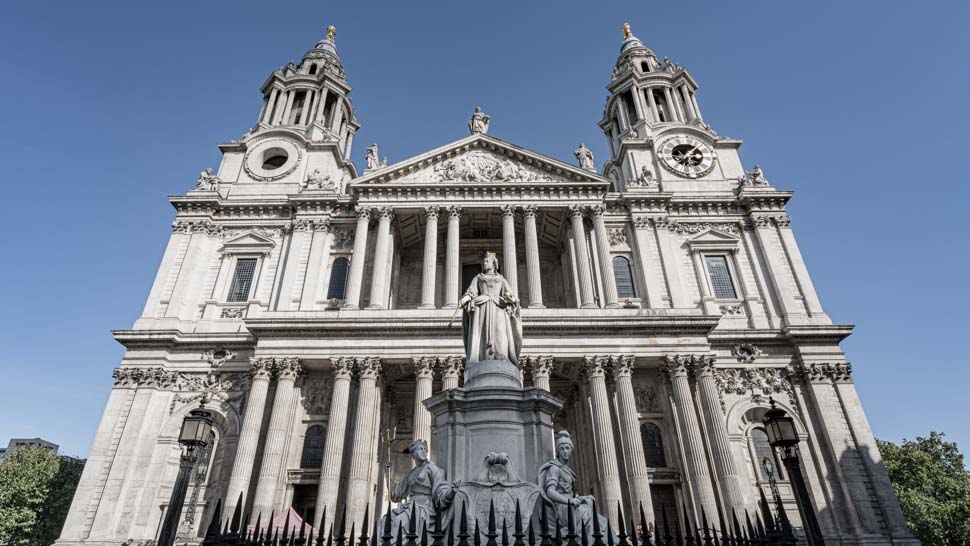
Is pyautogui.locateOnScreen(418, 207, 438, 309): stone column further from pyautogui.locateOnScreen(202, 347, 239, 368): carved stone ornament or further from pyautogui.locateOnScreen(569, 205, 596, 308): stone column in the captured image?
pyautogui.locateOnScreen(202, 347, 239, 368): carved stone ornament

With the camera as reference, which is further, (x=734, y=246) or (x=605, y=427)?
(x=734, y=246)

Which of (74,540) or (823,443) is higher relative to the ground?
(823,443)

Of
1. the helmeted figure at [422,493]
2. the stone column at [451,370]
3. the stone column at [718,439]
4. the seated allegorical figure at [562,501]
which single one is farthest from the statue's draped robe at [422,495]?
the stone column at [718,439]

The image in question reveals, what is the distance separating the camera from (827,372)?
24.8 meters

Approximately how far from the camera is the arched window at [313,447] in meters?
22.4

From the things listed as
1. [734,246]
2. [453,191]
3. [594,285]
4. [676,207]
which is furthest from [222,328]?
[734,246]

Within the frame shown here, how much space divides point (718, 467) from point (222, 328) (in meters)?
22.7

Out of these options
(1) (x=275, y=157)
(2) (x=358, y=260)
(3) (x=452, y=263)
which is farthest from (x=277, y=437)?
(1) (x=275, y=157)

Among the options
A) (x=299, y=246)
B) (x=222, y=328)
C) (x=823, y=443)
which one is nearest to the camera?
(x=823, y=443)

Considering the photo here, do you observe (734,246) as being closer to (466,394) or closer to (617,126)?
(617,126)

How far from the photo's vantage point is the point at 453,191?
2864 cm

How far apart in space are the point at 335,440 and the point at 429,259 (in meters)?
9.63

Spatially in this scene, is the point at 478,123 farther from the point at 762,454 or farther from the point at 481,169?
the point at 762,454

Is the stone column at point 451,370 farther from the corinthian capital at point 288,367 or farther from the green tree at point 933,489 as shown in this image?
the green tree at point 933,489
